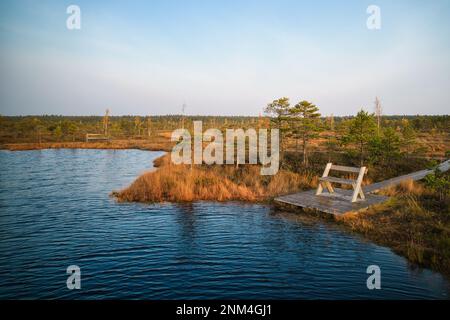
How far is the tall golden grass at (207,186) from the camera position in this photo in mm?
16828

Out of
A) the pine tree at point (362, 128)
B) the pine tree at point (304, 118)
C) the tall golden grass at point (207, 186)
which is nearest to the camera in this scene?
the tall golden grass at point (207, 186)

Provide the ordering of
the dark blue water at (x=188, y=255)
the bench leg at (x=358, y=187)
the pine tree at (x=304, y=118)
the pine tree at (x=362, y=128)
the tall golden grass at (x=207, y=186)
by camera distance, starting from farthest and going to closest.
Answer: the pine tree at (x=304, y=118) < the pine tree at (x=362, y=128) < the tall golden grass at (x=207, y=186) < the bench leg at (x=358, y=187) < the dark blue water at (x=188, y=255)

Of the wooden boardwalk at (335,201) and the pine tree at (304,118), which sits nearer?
the wooden boardwalk at (335,201)

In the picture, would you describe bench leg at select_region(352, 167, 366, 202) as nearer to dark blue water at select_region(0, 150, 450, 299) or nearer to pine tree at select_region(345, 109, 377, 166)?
dark blue water at select_region(0, 150, 450, 299)

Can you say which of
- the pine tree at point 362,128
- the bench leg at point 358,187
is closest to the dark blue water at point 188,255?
the bench leg at point 358,187

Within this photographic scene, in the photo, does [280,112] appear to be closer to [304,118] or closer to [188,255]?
[304,118]

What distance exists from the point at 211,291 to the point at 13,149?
4911 cm

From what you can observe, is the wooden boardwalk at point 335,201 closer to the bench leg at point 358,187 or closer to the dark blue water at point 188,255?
the bench leg at point 358,187

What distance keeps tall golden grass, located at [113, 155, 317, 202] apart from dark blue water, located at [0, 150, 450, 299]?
48.3 inches

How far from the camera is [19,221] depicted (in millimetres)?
12922

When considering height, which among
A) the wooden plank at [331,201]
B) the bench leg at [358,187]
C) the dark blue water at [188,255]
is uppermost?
the bench leg at [358,187]

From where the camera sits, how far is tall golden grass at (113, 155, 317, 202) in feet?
55.2

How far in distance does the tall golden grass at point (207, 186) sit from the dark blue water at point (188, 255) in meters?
1.23
